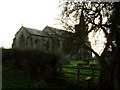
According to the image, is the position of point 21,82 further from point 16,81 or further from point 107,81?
point 107,81

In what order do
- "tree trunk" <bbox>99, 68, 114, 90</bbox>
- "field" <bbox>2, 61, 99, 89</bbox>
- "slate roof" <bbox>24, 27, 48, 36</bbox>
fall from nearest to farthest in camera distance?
"field" <bbox>2, 61, 99, 89</bbox>
"tree trunk" <bbox>99, 68, 114, 90</bbox>
"slate roof" <bbox>24, 27, 48, 36</bbox>

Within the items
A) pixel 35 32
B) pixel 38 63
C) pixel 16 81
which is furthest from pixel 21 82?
pixel 35 32

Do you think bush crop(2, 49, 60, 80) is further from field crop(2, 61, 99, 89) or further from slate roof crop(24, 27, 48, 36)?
slate roof crop(24, 27, 48, 36)

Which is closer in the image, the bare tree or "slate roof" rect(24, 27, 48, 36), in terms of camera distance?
the bare tree

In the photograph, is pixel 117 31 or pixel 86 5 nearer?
pixel 117 31

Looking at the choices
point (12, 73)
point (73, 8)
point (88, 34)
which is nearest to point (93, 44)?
point (88, 34)

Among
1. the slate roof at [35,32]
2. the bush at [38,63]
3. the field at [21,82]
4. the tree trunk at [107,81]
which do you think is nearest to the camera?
the field at [21,82]

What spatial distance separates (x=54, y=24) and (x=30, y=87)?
5000mm

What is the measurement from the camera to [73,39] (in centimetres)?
1634

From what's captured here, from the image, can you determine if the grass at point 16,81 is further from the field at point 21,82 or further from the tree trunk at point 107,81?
the tree trunk at point 107,81

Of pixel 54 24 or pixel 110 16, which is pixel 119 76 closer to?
pixel 110 16

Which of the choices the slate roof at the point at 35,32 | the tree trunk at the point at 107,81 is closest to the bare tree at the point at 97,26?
the tree trunk at the point at 107,81

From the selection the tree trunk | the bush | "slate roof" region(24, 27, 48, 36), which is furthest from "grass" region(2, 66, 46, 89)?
"slate roof" region(24, 27, 48, 36)

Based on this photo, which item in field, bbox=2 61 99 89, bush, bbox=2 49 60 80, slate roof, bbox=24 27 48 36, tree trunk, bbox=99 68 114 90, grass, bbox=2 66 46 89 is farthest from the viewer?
slate roof, bbox=24 27 48 36
